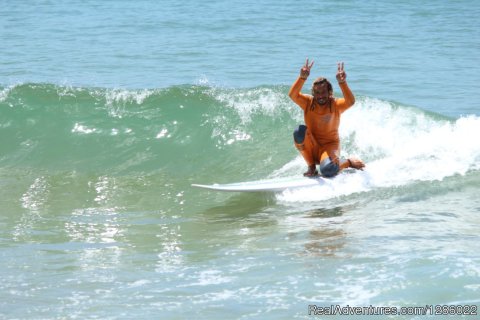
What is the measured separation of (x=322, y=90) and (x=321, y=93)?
0.04 meters

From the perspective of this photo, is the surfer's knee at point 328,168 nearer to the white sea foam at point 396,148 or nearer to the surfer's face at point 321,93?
the white sea foam at point 396,148

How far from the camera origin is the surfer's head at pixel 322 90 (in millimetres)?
8477

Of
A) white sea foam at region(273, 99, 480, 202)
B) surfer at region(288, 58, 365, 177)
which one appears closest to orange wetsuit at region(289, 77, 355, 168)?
surfer at region(288, 58, 365, 177)

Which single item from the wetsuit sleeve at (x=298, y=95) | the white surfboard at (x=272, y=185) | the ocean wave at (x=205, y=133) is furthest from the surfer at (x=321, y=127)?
the ocean wave at (x=205, y=133)

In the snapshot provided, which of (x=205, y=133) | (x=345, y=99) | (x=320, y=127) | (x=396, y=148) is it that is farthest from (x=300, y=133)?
(x=205, y=133)

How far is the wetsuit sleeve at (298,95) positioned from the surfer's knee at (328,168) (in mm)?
600

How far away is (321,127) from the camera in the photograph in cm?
876

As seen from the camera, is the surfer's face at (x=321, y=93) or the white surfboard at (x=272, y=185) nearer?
the surfer's face at (x=321, y=93)

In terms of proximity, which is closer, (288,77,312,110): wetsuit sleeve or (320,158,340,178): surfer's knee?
(288,77,312,110): wetsuit sleeve

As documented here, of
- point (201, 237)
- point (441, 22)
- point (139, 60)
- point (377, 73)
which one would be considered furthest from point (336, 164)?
point (441, 22)

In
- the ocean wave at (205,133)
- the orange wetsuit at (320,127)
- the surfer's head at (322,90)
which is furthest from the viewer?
the ocean wave at (205,133)

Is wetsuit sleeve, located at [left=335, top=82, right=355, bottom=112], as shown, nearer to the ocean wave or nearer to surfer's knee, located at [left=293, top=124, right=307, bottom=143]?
surfer's knee, located at [left=293, top=124, right=307, bottom=143]

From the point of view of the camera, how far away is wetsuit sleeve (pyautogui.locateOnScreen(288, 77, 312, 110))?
8320 mm

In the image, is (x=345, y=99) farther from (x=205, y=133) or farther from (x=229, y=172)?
(x=205, y=133)
